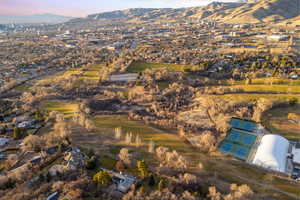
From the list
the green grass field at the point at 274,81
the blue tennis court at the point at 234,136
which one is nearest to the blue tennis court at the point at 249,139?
the blue tennis court at the point at 234,136

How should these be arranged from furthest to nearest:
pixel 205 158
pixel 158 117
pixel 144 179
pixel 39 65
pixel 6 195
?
pixel 39 65
pixel 158 117
pixel 205 158
pixel 144 179
pixel 6 195

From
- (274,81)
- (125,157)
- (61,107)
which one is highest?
(274,81)

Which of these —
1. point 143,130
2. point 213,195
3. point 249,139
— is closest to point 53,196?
point 213,195

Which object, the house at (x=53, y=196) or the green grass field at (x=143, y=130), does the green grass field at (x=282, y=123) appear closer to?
the green grass field at (x=143, y=130)

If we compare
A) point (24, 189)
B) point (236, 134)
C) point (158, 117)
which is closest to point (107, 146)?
point (24, 189)

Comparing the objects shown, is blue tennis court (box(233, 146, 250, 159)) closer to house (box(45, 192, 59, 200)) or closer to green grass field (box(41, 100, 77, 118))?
house (box(45, 192, 59, 200))

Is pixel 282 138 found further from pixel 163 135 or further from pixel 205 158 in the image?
pixel 163 135

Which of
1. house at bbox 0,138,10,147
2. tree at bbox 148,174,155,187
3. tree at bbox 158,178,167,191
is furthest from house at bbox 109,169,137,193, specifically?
house at bbox 0,138,10,147

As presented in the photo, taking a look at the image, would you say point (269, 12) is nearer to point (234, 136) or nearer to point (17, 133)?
point (234, 136)
